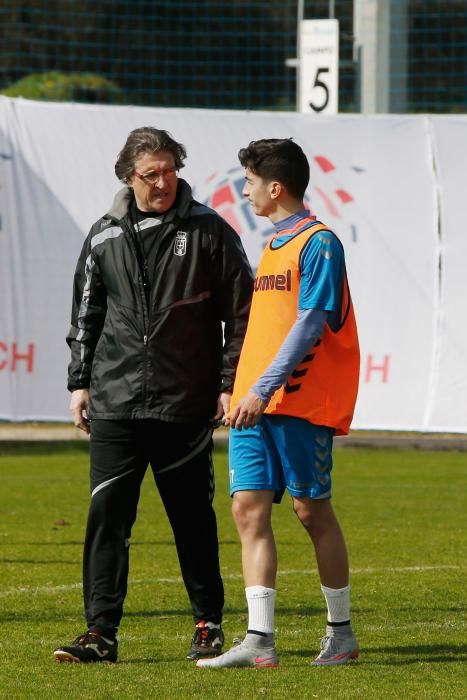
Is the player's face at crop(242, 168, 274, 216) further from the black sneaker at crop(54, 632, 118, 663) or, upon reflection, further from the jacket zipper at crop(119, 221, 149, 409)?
the black sneaker at crop(54, 632, 118, 663)

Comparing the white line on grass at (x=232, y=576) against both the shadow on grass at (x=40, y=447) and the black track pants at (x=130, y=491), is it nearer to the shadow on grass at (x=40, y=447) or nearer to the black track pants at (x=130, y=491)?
the black track pants at (x=130, y=491)

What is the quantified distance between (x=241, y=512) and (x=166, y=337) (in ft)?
2.44

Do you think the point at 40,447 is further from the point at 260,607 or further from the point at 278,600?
the point at 260,607

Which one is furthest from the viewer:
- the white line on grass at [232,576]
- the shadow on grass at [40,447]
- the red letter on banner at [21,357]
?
the shadow on grass at [40,447]

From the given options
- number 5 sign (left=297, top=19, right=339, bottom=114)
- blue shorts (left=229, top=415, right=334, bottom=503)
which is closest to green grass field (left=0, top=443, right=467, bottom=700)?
blue shorts (left=229, top=415, right=334, bottom=503)

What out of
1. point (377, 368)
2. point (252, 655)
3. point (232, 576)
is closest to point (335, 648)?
point (252, 655)

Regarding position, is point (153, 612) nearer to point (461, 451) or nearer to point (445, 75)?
point (461, 451)

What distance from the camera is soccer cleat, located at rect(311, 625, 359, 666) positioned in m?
6.03

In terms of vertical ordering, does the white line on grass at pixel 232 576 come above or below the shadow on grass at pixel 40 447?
above

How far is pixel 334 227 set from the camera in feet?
53.1

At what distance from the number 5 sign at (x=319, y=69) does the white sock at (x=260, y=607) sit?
12.7 metres

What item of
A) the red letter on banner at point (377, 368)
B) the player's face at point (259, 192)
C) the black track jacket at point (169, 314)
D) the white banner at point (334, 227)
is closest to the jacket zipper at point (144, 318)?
the black track jacket at point (169, 314)

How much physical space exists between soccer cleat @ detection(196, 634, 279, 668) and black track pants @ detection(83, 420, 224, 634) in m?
0.42

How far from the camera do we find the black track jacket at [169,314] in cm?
620
